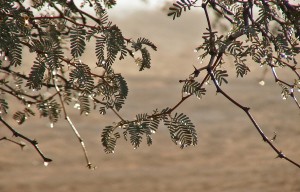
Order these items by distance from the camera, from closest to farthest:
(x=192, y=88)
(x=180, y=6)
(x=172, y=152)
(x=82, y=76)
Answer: (x=180, y=6) < (x=192, y=88) < (x=82, y=76) < (x=172, y=152)

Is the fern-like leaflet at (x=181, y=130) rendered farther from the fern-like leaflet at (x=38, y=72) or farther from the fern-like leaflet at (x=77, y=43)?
the fern-like leaflet at (x=38, y=72)

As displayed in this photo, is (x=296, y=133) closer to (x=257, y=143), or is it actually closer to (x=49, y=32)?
(x=257, y=143)

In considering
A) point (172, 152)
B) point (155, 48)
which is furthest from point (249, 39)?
point (172, 152)

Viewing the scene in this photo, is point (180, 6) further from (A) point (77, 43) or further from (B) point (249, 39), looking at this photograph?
(A) point (77, 43)

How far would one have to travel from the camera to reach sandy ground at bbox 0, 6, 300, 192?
7199 millimetres

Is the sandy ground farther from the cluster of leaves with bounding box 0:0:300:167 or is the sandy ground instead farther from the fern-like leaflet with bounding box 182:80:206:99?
the fern-like leaflet with bounding box 182:80:206:99

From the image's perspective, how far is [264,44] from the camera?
100 inches

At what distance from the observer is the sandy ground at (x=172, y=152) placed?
7.20 meters

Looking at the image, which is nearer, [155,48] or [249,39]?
[249,39]

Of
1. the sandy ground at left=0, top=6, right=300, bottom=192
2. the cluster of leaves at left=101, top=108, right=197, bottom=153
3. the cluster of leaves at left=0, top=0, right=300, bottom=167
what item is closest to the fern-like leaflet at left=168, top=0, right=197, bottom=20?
the cluster of leaves at left=0, top=0, right=300, bottom=167

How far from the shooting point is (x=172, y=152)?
27.5ft

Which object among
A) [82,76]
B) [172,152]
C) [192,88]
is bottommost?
[192,88]

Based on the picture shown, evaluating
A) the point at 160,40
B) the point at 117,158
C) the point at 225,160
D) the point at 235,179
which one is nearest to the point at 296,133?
the point at 225,160

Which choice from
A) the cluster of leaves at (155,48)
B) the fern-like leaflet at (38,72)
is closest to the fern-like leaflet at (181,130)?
the cluster of leaves at (155,48)
